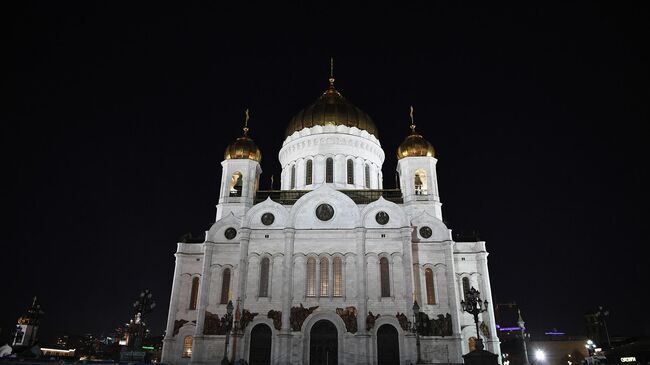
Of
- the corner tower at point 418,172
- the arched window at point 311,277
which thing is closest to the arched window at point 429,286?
the corner tower at point 418,172

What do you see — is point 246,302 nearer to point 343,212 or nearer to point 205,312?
point 205,312

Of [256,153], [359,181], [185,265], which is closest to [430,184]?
[359,181]

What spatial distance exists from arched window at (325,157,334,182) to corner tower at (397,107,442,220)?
17.5 ft

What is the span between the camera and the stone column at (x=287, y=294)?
25.0 m

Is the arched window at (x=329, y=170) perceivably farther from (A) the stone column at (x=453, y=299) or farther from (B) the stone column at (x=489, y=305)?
(B) the stone column at (x=489, y=305)

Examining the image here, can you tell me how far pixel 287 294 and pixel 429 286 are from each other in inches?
361

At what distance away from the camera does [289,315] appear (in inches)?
1016

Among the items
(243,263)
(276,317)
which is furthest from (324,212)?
(276,317)

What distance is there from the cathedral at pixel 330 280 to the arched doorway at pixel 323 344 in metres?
0.06

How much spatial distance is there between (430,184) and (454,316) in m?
9.94

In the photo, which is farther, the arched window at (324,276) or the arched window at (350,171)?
the arched window at (350,171)

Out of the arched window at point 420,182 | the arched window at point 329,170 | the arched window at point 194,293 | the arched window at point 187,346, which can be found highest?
the arched window at point 329,170

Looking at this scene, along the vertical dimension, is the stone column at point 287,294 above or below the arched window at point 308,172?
below

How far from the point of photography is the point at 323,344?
25.4 meters
